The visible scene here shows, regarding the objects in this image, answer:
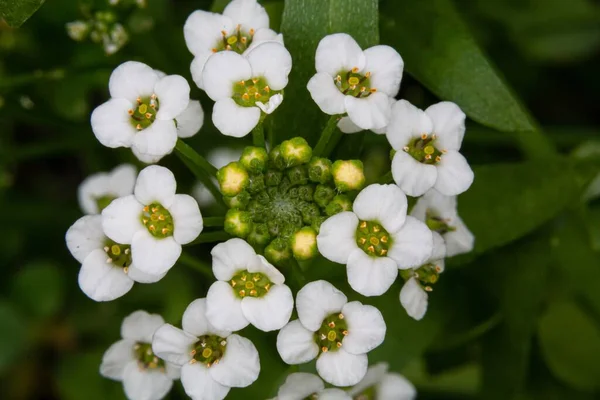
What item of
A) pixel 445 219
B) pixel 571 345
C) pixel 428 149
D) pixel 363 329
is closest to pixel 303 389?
pixel 363 329

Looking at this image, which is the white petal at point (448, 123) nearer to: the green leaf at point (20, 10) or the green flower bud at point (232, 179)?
the green flower bud at point (232, 179)

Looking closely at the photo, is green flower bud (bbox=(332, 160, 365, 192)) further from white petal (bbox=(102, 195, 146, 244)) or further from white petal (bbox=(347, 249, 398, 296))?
white petal (bbox=(102, 195, 146, 244))

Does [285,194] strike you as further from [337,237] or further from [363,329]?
[363,329]

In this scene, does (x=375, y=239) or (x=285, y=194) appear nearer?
(x=375, y=239)

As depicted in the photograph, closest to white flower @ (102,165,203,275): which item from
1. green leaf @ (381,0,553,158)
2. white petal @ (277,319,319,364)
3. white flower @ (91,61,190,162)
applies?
white flower @ (91,61,190,162)

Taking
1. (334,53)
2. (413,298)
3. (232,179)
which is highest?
(334,53)

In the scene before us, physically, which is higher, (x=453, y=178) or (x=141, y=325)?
(x=453, y=178)

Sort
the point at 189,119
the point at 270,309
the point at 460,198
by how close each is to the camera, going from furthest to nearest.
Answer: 1. the point at 460,198
2. the point at 189,119
3. the point at 270,309
